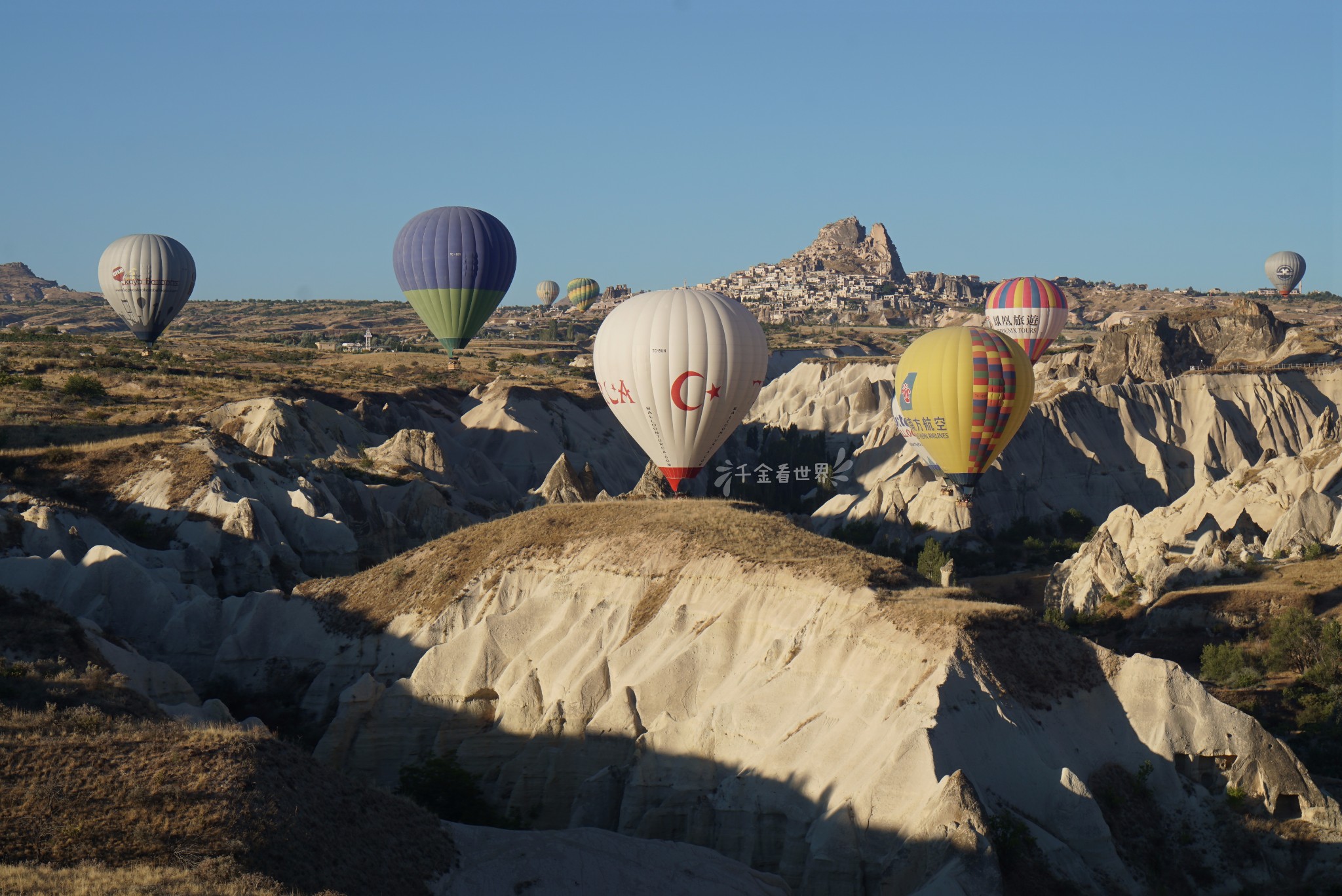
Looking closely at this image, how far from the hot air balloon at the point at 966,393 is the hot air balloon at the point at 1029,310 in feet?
120

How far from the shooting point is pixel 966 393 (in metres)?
66.4

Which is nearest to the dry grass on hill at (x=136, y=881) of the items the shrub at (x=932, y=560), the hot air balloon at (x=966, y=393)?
the shrub at (x=932, y=560)

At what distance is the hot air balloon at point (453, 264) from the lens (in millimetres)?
85812

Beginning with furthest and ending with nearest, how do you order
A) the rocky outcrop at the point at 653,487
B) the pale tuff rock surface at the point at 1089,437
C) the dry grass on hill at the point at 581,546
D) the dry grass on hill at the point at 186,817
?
the pale tuff rock surface at the point at 1089,437
the rocky outcrop at the point at 653,487
the dry grass on hill at the point at 581,546
the dry grass on hill at the point at 186,817

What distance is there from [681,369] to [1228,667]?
825 inches

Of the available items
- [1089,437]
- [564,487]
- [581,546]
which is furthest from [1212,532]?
[581,546]

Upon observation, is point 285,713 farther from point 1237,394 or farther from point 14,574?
point 1237,394

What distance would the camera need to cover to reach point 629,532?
34.2 metres

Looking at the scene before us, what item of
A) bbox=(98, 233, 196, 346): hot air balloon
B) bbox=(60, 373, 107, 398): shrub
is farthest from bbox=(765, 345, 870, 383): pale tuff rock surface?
bbox=(60, 373, 107, 398): shrub

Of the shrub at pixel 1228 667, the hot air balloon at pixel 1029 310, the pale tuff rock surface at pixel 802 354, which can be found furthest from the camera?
the pale tuff rock surface at pixel 802 354

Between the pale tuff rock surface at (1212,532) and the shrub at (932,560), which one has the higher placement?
the pale tuff rock surface at (1212,532)

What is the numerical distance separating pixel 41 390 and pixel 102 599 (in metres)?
37.2

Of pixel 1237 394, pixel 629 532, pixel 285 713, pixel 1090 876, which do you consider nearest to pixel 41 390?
pixel 285 713

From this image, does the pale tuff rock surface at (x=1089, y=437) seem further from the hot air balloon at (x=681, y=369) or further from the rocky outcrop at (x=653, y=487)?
the hot air balloon at (x=681, y=369)
